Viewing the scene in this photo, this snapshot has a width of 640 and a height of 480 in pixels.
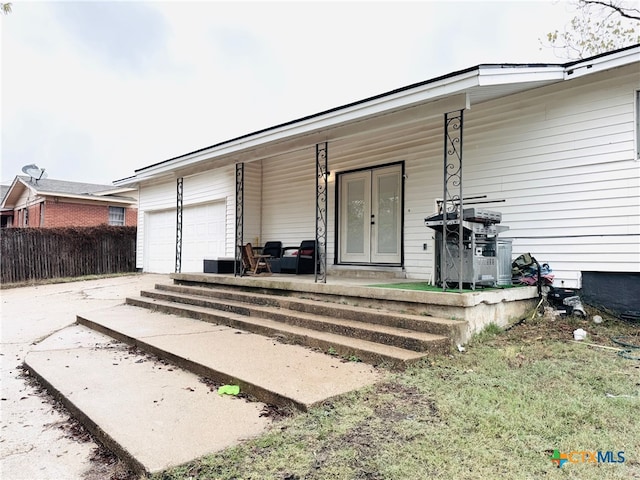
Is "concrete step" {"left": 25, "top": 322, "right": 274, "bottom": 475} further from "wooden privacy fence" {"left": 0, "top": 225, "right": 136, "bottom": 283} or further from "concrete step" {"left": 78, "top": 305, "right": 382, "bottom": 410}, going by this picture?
"wooden privacy fence" {"left": 0, "top": 225, "right": 136, "bottom": 283}

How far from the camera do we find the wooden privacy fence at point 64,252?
12.4 meters

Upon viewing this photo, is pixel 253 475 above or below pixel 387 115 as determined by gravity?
below

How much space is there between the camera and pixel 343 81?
2355 centimetres

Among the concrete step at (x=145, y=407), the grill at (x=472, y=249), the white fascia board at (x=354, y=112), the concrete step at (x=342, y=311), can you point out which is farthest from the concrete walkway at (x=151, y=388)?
the white fascia board at (x=354, y=112)

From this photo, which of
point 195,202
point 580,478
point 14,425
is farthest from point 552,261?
point 195,202

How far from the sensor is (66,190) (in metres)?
18.0

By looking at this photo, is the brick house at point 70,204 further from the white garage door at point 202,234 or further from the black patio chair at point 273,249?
the black patio chair at point 273,249

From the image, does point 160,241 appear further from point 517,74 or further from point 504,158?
point 517,74

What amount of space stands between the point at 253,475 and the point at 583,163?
5425mm

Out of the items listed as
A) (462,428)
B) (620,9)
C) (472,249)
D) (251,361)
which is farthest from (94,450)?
(620,9)

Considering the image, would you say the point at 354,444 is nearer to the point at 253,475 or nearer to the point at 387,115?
the point at 253,475

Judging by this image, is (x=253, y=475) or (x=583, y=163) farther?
(x=583, y=163)

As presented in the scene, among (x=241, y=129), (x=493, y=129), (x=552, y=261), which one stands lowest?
(x=552, y=261)

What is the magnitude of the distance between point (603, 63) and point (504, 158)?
1587 millimetres
